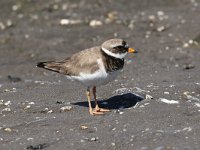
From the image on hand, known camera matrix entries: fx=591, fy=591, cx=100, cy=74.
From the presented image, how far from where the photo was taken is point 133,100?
951cm

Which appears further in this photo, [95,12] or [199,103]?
[95,12]

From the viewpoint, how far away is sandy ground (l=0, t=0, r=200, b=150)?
26.5 ft

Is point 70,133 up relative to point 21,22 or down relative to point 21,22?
down

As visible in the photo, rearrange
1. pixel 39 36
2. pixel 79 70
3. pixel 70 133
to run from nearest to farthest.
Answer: pixel 70 133 → pixel 79 70 → pixel 39 36

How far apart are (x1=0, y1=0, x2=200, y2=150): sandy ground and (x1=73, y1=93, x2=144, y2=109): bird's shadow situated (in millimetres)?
18

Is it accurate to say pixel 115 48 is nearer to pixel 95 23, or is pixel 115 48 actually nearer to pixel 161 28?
pixel 161 28

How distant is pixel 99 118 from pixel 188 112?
1316 millimetres

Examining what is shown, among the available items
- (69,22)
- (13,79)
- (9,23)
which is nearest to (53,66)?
(13,79)

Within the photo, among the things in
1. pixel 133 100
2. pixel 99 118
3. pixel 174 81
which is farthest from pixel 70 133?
pixel 174 81

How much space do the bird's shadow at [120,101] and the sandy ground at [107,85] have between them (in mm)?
18

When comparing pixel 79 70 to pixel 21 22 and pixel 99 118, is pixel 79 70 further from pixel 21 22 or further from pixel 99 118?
pixel 21 22

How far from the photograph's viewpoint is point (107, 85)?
10805 mm

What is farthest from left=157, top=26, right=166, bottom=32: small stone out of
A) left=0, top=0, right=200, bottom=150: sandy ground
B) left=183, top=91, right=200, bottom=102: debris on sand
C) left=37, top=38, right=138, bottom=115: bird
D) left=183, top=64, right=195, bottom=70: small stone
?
left=37, top=38, right=138, bottom=115: bird

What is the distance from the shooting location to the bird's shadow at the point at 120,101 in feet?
30.8
